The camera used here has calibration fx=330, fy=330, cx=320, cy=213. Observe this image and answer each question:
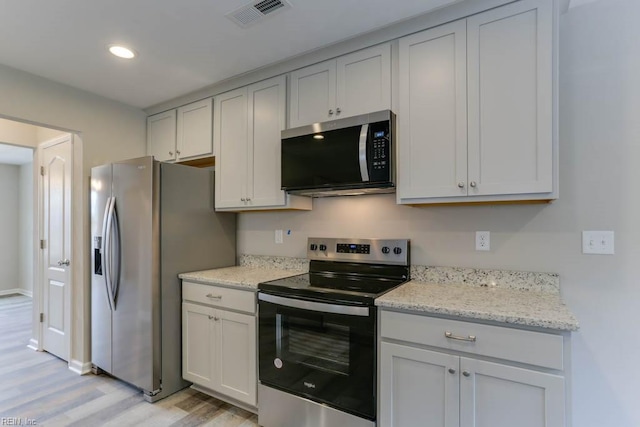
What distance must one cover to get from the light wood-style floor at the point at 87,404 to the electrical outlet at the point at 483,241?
180 centimetres

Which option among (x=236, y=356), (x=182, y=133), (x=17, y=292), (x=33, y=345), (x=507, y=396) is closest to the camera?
(x=507, y=396)

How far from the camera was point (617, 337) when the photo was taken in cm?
166

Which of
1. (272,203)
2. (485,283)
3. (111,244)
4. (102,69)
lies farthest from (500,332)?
(102,69)

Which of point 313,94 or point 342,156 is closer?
point 342,156

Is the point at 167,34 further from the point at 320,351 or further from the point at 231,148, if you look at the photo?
the point at 320,351

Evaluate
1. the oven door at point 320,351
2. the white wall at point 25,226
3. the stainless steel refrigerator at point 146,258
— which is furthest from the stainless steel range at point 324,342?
the white wall at point 25,226

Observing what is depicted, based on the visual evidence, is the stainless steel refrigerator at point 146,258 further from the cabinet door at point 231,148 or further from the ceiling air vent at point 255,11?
the ceiling air vent at point 255,11

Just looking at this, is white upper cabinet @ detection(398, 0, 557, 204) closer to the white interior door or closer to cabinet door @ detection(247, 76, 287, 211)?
cabinet door @ detection(247, 76, 287, 211)

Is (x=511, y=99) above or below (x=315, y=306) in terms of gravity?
above

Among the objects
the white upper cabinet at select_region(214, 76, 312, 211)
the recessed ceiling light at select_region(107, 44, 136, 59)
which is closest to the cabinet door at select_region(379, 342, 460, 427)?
the white upper cabinet at select_region(214, 76, 312, 211)

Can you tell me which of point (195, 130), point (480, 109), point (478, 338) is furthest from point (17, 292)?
point (480, 109)

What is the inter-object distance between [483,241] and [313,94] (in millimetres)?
1450

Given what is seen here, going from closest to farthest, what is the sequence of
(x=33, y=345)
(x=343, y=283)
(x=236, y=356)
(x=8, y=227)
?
(x=343, y=283), (x=236, y=356), (x=33, y=345), (x=8, y=227)

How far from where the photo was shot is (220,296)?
2270mm
